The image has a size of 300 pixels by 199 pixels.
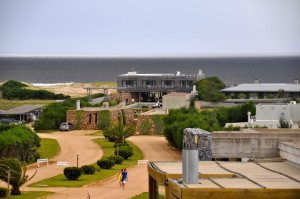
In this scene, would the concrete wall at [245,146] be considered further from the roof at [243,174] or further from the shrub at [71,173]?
the shrub at [71,173]

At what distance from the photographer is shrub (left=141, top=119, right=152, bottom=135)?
64938mm

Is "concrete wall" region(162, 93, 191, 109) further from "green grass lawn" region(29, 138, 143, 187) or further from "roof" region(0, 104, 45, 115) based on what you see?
"green grass lawn" region(29, 138, 143, 187)

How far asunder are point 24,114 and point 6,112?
1.83 m

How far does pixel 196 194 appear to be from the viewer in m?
17.8

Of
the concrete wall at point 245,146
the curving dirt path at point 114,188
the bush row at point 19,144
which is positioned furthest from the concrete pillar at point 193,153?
the bush row at point 19,144

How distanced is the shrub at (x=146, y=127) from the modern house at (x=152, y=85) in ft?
84.1

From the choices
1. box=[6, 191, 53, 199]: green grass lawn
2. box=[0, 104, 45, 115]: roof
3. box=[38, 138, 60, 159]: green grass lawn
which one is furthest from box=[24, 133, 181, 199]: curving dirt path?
box=[0, 104, 45, 115]: roof

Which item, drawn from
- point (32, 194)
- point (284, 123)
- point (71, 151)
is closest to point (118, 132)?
point (71, 151)

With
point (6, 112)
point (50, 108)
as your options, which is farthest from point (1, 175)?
point (6, 112)

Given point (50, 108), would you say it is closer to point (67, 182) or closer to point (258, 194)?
point (67, 182)

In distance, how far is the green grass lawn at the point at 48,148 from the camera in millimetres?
49922

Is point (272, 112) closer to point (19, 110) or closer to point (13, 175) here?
point (13, 175)

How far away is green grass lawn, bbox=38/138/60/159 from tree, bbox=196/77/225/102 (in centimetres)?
2078

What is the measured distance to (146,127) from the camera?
65125 millimetres
